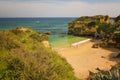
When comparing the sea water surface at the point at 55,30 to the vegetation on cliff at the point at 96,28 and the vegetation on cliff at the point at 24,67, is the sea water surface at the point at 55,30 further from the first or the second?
the vegetation on cliff at the point at 24,67

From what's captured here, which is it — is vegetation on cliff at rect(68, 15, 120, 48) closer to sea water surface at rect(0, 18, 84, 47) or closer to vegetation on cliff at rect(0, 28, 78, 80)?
sea water surface at rect(0, 18, 84, 47)

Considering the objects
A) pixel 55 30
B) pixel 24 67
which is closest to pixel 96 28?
pixel 55 30

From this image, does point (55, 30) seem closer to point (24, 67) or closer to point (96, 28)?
point (96, 28)

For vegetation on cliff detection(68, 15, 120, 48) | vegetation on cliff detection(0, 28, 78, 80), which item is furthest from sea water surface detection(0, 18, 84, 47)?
vegetation on cliff detection(0, 28, 78, 80)

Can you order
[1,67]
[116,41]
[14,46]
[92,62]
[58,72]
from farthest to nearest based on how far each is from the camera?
[116,41], [92,62], [14,46], [58,72], [1,67]

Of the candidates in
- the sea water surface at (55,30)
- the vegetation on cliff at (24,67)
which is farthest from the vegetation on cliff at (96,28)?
the vegetation on cliff at (24,67)

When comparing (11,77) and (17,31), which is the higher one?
(17,31)

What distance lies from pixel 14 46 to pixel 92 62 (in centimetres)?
1130

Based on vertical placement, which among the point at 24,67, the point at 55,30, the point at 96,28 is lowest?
the point at 55,30

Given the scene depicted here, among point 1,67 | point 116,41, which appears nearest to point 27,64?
point 1,67

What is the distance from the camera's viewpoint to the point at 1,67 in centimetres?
1012

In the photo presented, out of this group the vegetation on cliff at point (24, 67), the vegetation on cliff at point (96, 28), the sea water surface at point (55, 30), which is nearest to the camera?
the vegetation on cliff at point (24, 67)

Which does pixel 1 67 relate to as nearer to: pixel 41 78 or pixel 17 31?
pixel 41 78

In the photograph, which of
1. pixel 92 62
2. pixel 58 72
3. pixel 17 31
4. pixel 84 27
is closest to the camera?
pixel 58 72
